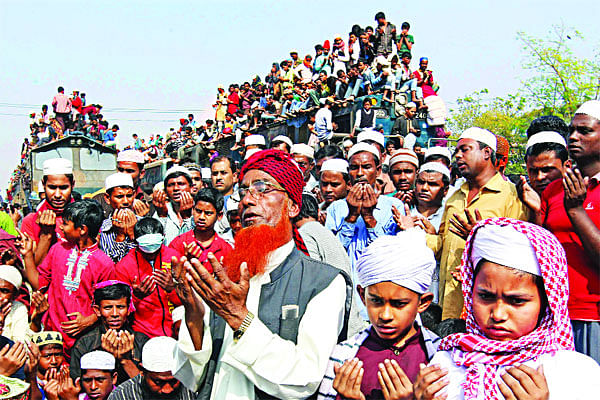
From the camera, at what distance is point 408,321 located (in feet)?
8.18

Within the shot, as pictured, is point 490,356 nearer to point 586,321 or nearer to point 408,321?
point 408,321

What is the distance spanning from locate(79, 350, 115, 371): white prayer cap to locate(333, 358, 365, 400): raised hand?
267 centimetres

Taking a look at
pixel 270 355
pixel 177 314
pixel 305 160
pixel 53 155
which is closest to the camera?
pixel 270 355

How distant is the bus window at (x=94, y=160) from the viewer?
15.7 metres

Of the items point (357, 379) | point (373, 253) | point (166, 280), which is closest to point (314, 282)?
point (373, 253)

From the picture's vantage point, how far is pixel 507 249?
201 centimetres

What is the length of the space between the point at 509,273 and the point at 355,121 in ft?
30.6

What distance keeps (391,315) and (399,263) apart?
22 cm

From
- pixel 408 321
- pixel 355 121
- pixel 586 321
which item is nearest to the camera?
pixel 408 321

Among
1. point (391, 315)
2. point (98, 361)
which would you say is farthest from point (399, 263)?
point (98, 361)

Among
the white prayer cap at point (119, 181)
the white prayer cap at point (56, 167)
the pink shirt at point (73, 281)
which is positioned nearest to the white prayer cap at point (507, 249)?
the pink shirt at point (73, 281)

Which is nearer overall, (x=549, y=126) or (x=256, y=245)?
(x=256, y=245)

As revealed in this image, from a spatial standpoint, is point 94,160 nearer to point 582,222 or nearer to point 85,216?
point 85,216

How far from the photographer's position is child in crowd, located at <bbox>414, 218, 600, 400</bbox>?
6.25 ft
